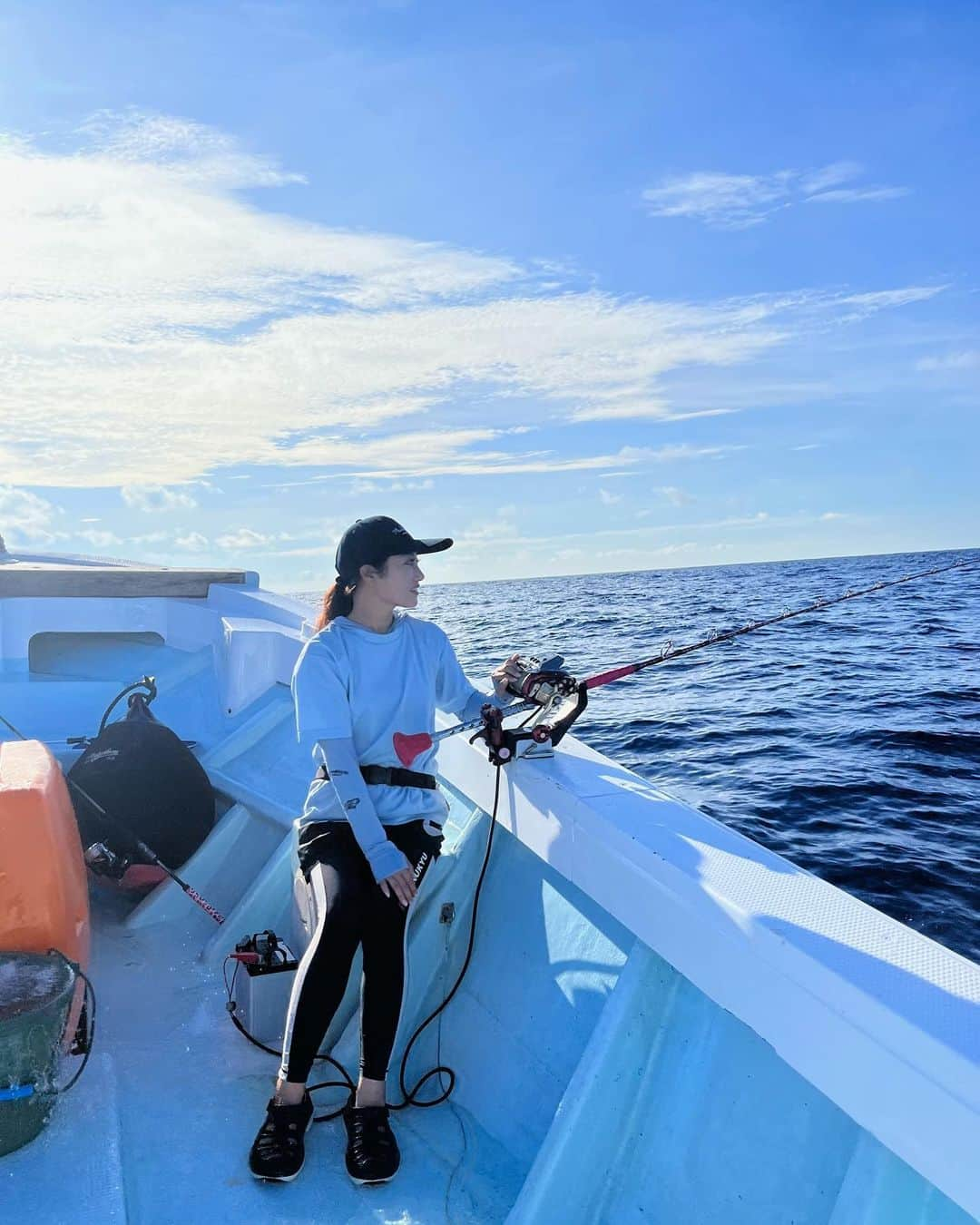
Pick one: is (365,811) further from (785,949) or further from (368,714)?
(785,949)

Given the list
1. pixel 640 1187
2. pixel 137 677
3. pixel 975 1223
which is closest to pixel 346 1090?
pixel 640 1187

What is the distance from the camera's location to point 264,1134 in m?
2.32

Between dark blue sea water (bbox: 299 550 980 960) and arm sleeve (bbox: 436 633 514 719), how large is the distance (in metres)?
0.27

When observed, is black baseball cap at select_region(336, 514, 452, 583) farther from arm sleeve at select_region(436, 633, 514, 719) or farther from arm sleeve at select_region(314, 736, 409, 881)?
arm sleeve at select_region(314, 736, 409, 881)

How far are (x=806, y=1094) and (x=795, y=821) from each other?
5.54 m

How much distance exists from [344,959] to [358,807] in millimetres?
374

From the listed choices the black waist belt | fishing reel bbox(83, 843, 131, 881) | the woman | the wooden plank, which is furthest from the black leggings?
the wooden plank

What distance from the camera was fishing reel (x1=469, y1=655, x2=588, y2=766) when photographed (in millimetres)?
2691

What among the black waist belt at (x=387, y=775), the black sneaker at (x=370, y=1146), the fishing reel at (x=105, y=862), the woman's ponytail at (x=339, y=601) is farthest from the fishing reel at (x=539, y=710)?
the fishing reel at (x=105, y=862)

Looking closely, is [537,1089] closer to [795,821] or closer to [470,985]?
[470,985]

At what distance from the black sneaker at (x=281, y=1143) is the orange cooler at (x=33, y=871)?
77cm

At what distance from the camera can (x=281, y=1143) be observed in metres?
2.29

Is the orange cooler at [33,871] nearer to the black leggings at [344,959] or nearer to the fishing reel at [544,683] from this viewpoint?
the black leggings at [344,959]

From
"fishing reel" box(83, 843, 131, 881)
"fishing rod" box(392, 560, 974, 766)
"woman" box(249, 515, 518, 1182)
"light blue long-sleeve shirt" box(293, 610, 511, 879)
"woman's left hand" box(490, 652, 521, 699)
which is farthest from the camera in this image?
"fishing reel" box(83, 843, 131, 881)
